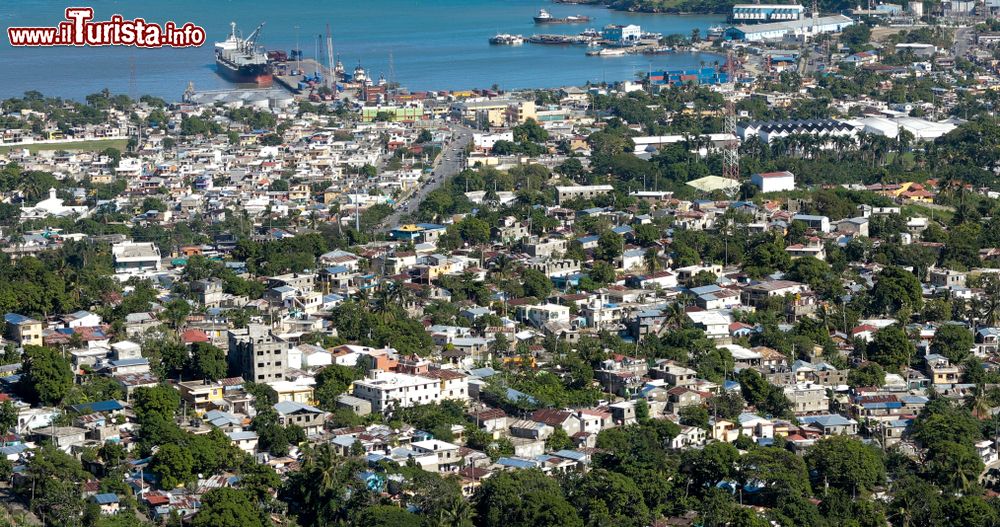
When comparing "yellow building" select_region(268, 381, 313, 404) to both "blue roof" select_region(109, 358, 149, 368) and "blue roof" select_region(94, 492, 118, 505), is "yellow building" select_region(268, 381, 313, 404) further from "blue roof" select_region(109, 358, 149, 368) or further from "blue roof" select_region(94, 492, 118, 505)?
"blue roof" select_region(94, 492, 118, 505)

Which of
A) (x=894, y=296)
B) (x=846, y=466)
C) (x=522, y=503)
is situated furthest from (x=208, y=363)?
(x=894, y=296)

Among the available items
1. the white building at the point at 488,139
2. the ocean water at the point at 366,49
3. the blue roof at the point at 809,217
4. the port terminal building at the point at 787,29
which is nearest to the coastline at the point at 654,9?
the ocean water at the point at 366,49

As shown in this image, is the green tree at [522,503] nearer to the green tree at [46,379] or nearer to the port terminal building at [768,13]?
the green tree at [46,379]

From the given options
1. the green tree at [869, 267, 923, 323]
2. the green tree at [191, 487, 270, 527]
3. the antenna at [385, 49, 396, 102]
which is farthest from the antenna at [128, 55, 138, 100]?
the green tree at [191, 487, 270, 527]

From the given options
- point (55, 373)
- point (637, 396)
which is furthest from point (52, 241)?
point (637, 396)

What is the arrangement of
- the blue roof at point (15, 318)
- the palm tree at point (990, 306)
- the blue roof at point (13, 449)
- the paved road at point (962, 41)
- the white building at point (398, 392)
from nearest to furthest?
the blue roof at point (13, 449), the white building at point (398, 392), the blue roof at point (15, 318), the palm tree at point (990, 306), the paved road at point (962, 41)

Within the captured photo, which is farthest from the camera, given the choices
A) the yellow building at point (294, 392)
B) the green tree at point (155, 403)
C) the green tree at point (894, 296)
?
the green tree at point (894, 296)

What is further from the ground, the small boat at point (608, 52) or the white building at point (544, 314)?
the small boat at point (608, 52)

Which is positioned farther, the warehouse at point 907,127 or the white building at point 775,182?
the warehouse at point 907,127
